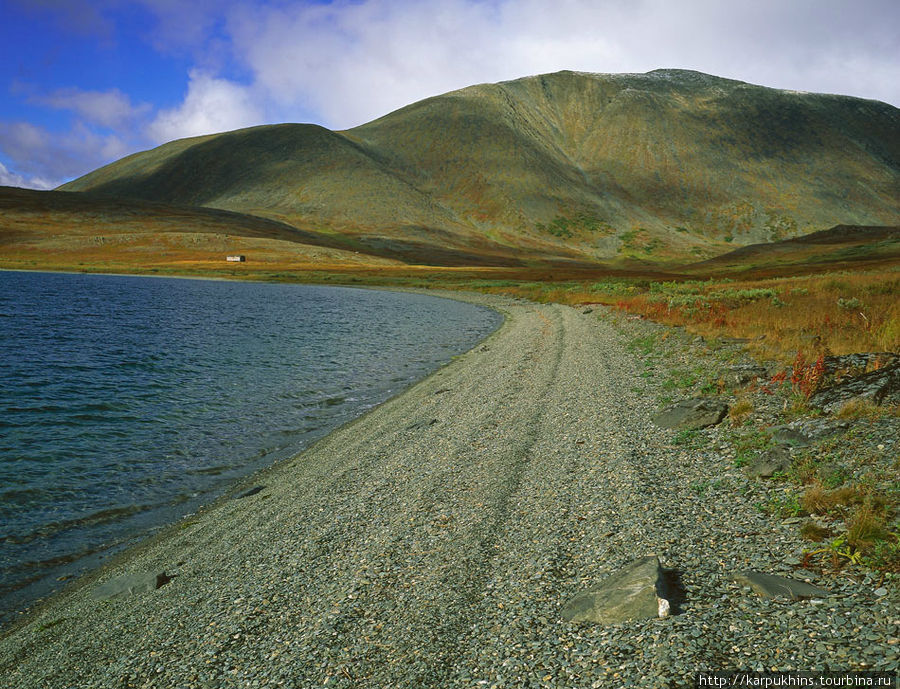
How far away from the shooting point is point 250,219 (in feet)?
627

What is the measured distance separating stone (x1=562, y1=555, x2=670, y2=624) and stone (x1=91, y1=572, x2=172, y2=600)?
7.68 m

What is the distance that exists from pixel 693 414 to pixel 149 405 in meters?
21.8

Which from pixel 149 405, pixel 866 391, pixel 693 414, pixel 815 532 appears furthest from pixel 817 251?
pixel 149 405

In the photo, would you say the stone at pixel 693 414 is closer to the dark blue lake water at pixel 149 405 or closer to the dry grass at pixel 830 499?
the dry grass at pixel 830 499

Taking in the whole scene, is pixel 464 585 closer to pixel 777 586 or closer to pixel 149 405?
pixel 777 586

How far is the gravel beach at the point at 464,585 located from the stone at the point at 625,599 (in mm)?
164

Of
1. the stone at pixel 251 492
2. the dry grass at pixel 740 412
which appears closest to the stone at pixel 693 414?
the dry grass at pixel 740 412

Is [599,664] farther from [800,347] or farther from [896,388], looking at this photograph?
[800,347]

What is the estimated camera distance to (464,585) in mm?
7758

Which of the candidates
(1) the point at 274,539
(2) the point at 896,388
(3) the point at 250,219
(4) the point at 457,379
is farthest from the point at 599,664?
(3) the point at 250,219

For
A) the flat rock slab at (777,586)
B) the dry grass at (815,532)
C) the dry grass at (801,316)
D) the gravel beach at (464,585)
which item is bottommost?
the gravel beach at (464,585)

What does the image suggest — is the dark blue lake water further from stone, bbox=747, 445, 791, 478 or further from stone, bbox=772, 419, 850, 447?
stone, bbox=772, 419, 850, 447

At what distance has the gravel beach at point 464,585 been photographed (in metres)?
5.71

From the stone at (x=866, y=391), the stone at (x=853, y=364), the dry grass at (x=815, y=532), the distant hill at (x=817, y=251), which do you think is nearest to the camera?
the dry grass at (x=815, y=532)
